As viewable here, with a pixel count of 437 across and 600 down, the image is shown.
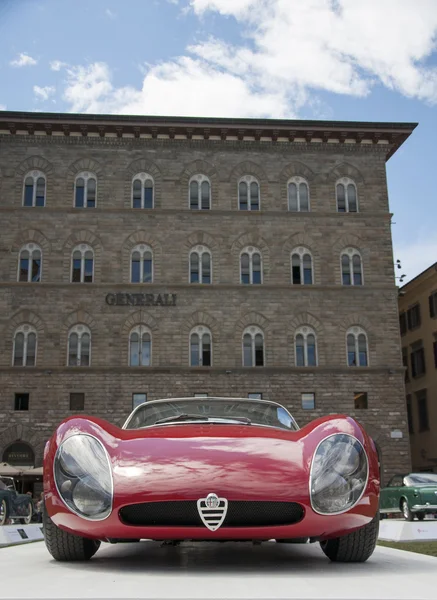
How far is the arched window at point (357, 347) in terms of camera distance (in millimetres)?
32969

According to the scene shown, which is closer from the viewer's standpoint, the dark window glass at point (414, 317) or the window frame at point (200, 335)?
the window frame at point (200, 335)

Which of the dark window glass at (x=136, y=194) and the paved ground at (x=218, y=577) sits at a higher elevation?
the dark window glass at (x=136, y=194)

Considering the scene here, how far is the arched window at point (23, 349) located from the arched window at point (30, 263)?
2418mm

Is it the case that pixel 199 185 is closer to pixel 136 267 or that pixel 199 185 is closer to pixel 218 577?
pixel 136 267

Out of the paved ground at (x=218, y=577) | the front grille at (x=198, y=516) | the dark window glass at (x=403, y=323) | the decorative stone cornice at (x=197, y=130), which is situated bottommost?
the paved ground at (x=218, y=577)

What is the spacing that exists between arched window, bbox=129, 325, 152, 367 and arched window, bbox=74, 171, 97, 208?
6.47 metres

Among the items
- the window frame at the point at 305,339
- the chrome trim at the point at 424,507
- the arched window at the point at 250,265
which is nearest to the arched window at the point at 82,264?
the arched window at the point at 250,265

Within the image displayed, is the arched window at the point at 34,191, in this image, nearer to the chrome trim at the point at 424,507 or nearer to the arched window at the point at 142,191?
the arched window at the point at 142,191

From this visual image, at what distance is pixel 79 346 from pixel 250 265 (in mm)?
8534

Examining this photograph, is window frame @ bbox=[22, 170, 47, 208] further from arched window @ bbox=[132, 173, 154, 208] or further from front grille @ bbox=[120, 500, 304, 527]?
front grille @ bbox=[120, 500, 304, 527]

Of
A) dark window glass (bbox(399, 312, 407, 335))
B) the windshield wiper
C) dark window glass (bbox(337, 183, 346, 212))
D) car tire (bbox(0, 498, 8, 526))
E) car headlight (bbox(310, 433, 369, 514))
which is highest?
dark window glass (bbox(337, 183, 346, 212))

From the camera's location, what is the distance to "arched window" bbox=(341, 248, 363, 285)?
33.9m

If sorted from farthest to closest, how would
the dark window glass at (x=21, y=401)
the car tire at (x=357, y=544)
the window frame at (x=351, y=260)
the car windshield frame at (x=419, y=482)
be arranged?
the window frame at (x=351, y=260) < the dark window glass at (x=21, y=401) < the car windshield frame at (x=419, y=482) < the car tire at (x=357, y=544)

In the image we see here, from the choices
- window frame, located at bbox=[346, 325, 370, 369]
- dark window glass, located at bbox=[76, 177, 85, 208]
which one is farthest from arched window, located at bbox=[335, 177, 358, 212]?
dark window glass, located at bbox=[76, 177, 85, 208]
